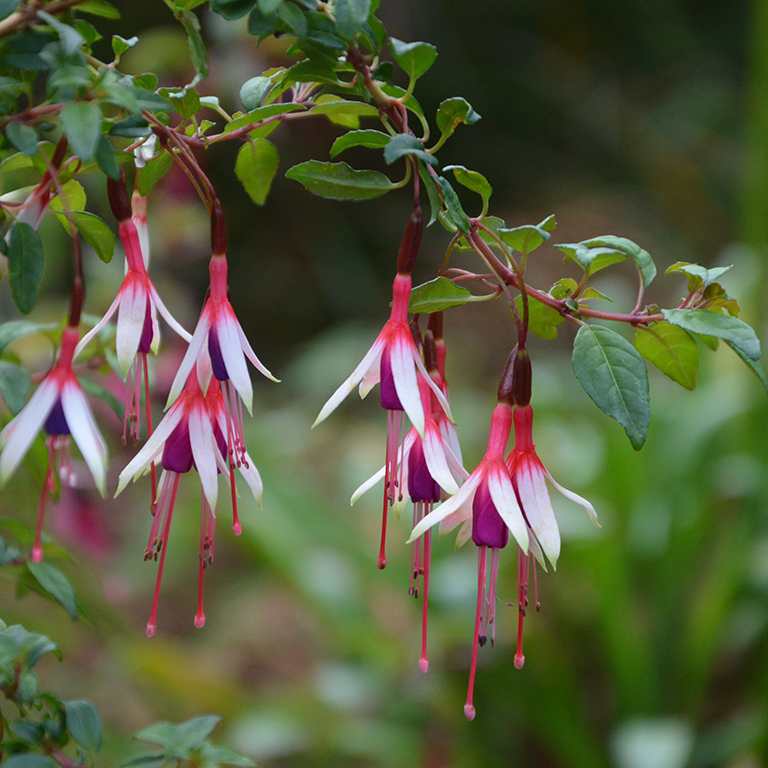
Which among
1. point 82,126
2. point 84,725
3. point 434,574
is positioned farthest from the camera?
point 434,574

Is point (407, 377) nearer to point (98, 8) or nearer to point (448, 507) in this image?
point (448, 507)

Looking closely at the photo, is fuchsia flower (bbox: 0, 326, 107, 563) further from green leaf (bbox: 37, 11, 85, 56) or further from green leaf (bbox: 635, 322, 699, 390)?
green leaf (bbox: 635, 322, 699, 390)

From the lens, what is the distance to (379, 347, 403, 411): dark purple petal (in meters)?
0.35

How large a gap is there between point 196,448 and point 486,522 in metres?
0.13

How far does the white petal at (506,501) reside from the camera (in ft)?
1.08

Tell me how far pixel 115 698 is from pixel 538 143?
2.52 meters

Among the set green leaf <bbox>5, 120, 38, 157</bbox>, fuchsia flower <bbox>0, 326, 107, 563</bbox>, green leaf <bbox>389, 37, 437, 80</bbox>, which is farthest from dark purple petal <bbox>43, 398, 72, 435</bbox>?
green leaf <bbox>389, 37, 437, 80</bbox>

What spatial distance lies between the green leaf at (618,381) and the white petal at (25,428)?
0.70ft

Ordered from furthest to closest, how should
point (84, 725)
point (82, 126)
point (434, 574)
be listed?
point (434, 574) < point (84, 725) < point (82, 126)

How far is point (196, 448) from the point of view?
348mm

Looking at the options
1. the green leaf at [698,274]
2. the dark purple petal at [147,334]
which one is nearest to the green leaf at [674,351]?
the green leaf at [698,274]

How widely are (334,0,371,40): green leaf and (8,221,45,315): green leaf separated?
0.16m

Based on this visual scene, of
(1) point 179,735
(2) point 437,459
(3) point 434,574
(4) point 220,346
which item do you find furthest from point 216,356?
(3) point 434,574

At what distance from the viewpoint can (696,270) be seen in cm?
34
